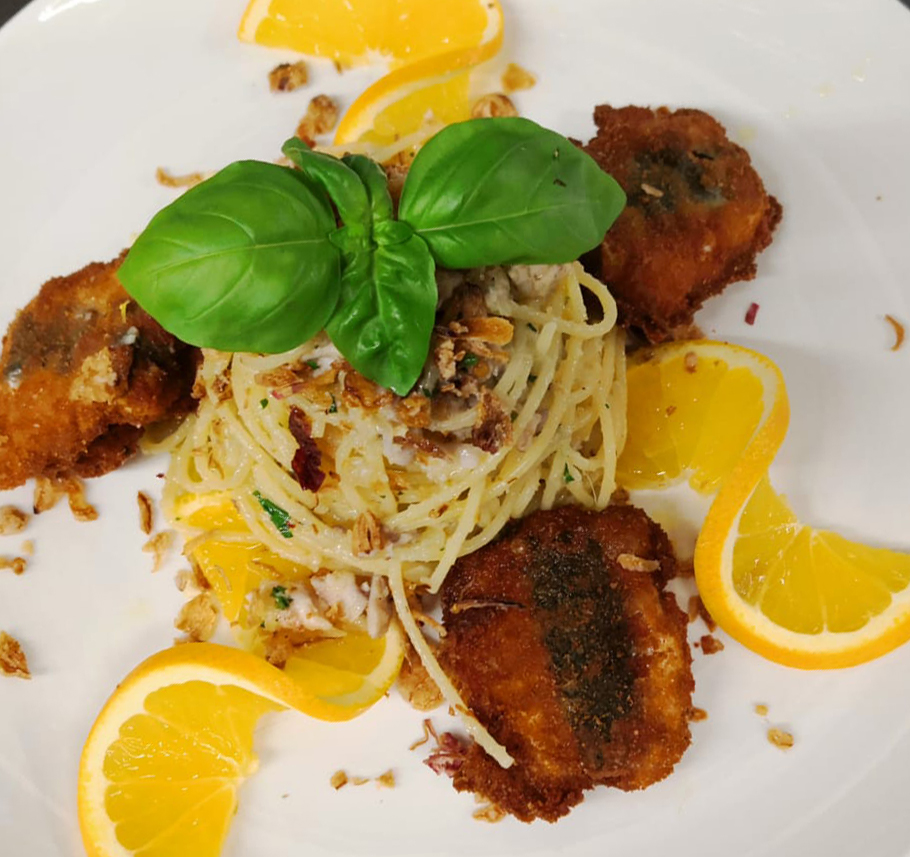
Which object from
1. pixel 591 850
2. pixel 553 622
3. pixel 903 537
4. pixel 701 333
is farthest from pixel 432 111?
pixel 591 850

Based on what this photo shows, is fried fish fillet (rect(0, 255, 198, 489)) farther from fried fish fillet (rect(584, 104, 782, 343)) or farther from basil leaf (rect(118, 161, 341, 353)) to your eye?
fried fish fillet (rect(584, 104, 782, 343))

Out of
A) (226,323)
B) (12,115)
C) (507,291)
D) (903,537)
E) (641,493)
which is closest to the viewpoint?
(226,323)

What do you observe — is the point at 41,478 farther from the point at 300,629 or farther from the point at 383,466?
the point at 383,466

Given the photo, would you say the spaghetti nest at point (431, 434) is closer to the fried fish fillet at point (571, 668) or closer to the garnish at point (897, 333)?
the fried fish fillet at point (571, 668)

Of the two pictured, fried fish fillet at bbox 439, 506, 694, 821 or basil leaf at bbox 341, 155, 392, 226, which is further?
fried fish fillet at bbox 439, 506, 694, 821

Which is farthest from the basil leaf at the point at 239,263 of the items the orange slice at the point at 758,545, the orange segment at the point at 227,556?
the orange slice at the point at 758,545

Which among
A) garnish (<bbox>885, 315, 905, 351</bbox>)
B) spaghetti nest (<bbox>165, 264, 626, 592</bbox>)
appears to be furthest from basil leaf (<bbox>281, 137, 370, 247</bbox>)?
garnish (<bbox>885, 315, 905, 351</bbox>)
